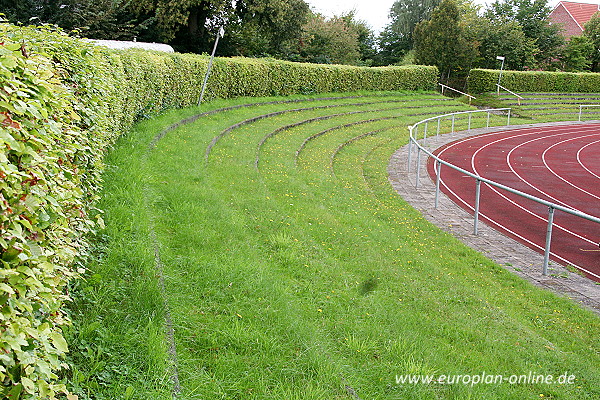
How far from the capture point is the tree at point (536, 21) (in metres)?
57.9

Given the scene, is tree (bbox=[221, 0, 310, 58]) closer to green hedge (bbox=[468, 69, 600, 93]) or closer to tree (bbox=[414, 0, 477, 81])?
tree (bbox=[414, 0, 477, 81])

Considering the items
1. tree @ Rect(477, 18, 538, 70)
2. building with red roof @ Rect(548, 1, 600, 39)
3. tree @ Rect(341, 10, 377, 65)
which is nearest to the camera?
tree @ Rect(477, 18, 538, 70)

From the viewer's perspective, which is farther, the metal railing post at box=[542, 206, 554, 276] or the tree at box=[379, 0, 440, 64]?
the tree at box=[379, 0, 440, 64]

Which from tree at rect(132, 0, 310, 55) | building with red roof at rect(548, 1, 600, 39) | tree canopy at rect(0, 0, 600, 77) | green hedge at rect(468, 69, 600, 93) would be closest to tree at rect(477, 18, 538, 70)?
tree canopy at rect(0, 0, 600, 77)

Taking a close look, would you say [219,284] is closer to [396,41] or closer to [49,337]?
[49,337]

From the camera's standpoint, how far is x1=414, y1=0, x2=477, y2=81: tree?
4834cm

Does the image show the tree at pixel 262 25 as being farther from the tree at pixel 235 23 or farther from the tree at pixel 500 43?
the tree at pixel 500 43

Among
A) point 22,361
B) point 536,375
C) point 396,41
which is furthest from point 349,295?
point 396,41

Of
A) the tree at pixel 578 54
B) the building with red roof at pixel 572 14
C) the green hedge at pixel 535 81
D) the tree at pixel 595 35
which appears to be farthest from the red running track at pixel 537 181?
the building with red roof at pixel 572 14

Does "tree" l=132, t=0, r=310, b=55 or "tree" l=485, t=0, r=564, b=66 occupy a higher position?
"tree" l=485, t=0, r=564, b=66

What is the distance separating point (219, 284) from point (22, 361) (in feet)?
10.9

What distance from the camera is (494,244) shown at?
10328mm

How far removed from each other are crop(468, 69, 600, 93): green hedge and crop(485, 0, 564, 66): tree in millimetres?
9810

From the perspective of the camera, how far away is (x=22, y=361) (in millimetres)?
2250
